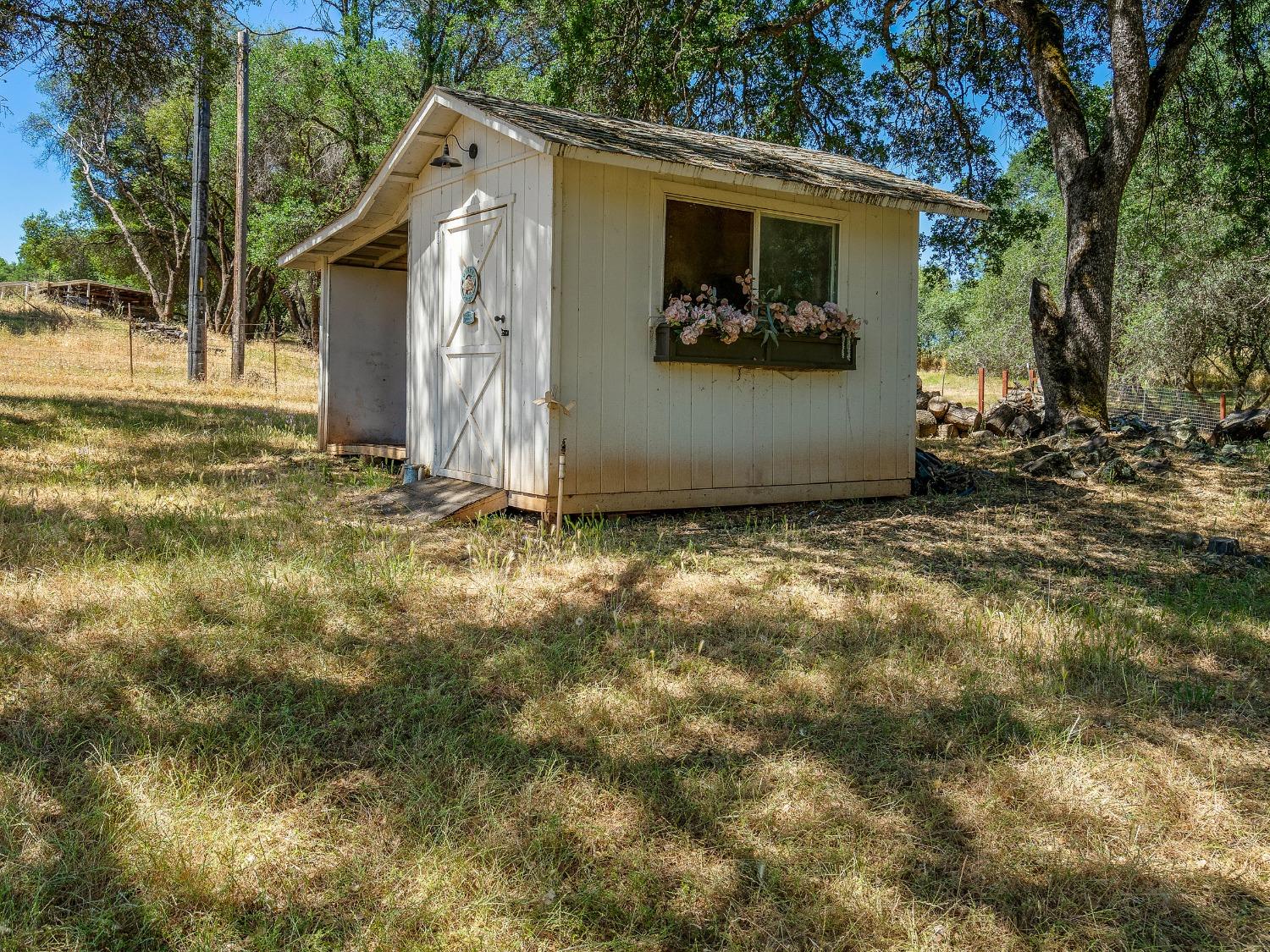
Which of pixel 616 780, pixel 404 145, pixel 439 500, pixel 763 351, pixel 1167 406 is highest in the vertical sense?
pixel 404 145

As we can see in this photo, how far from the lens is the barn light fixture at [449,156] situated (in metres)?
6.89

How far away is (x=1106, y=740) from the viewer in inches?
114

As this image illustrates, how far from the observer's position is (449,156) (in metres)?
7.19

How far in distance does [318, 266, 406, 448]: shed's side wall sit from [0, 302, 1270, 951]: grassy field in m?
3.99

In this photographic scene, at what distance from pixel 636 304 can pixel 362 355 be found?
4393 mm

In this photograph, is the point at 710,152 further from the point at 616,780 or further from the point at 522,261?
the point at 616,780

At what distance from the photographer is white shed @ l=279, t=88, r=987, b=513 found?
612cm

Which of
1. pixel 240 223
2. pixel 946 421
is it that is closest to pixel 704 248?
pixel 946 421

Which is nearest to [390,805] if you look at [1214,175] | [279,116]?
[1214,175]

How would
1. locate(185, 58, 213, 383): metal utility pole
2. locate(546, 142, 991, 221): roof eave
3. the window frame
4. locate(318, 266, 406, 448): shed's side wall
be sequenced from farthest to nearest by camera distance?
locate(185, 58, 213, 383): metal utility pole, locate(318, 266, 406, 448): shed's side wall, the window frame, locate(546, 142, 991, 221): roof eave

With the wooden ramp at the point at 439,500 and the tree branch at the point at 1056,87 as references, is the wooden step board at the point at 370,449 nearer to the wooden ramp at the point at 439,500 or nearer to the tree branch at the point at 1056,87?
the wooden ramp at the point at 439,500

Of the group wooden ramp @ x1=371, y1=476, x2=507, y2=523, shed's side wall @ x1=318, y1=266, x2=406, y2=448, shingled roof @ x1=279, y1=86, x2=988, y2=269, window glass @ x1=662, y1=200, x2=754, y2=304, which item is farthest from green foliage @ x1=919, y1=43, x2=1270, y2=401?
wooden ramp @ x1=371, y1=476, x2=507, y2=523

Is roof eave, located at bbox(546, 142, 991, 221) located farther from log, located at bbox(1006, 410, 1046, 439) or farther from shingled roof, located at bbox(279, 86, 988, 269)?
log, located at bbox(1006, 410, 1046, 439)

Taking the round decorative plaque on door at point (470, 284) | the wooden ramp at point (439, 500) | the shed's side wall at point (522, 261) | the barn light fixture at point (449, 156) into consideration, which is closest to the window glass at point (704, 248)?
the shed's side wall at point (522, 261)
